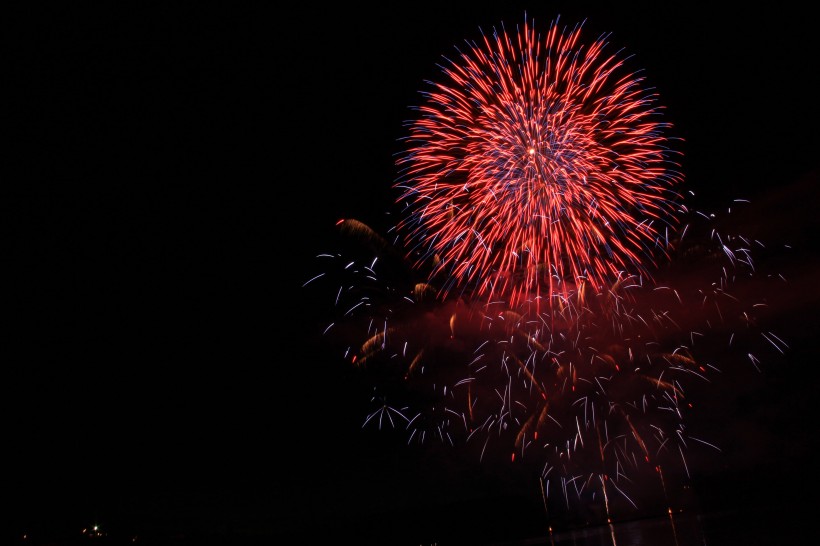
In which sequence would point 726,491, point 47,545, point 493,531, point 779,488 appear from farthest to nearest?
point 726,491, point 779,488, point 493,531, point 47,545

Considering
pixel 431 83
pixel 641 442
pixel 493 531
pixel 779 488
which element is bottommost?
pixel 641 442

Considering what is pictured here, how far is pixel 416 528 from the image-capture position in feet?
205

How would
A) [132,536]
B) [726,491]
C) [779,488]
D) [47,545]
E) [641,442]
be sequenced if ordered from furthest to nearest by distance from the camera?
[726,491]
[779,488]
[132,536]
[47,545]
[641,442]

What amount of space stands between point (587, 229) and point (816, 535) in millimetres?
12822

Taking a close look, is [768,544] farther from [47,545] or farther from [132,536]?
[132,536]

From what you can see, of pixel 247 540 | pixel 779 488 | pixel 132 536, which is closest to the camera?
pixel 132 536

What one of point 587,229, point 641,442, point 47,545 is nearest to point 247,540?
point 47,545

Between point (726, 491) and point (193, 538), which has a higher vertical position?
point (726, 491)

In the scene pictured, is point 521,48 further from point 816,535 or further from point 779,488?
point 779,488

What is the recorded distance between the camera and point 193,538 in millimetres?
42781

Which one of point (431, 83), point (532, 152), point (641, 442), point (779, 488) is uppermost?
point (779, 488)

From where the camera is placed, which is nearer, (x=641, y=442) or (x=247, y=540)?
(x=641, y=442)

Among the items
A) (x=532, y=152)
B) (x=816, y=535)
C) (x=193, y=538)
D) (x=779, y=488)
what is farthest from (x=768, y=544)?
(x=779, y=488)

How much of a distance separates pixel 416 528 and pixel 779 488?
5730cm
